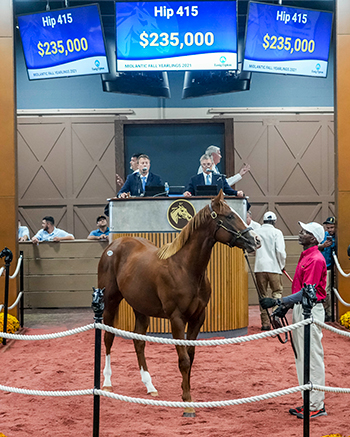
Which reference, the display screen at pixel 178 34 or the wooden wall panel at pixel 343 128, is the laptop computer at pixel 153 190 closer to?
the display screen at pixel 178 34

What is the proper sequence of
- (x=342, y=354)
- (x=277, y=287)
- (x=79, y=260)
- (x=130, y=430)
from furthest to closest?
(x=79, y=260) < (x=277, y=287) < (x=342, y=354) < (x=130, y=430)

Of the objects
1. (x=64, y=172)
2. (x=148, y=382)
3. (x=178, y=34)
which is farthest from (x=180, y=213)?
(x=64, y=172)

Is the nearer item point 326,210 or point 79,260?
point 79,260

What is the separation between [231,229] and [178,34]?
17.3ft

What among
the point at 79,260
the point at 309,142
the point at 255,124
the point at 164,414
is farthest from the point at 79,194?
the point at 164,414

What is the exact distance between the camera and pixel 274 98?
12.9 m

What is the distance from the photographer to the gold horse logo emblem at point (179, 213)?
659 centimetres

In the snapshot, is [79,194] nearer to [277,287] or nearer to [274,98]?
[274,98]

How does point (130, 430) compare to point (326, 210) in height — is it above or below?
below

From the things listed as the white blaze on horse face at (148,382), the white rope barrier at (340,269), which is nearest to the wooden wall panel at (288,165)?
the white rope barrier at (340,269)

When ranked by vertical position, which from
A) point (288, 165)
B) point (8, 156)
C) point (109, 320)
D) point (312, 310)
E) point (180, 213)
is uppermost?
point (288, 165)

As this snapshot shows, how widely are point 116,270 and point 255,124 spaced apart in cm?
847

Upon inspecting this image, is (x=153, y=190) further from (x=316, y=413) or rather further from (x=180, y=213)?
(x=316, y=413)

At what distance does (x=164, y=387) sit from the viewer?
16.1ft
